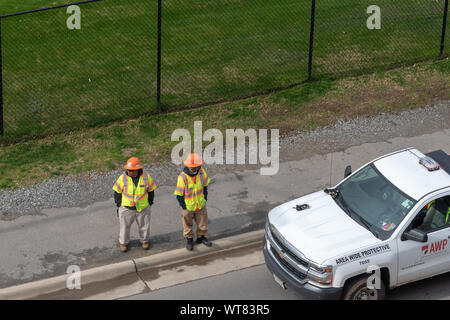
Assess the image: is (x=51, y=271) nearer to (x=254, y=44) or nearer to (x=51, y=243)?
(x=51, y=243)

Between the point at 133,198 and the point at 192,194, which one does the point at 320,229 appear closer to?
the point at 192,194

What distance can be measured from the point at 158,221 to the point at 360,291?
3.56 meters

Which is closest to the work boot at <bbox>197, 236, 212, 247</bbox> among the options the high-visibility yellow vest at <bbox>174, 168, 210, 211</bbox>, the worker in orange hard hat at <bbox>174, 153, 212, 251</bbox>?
the worker in orange hard hat at <bbox>174, 153, 212, 251</bbox>

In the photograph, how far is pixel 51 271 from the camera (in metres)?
10.1

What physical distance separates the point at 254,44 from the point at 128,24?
3.09 m

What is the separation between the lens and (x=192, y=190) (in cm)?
1019

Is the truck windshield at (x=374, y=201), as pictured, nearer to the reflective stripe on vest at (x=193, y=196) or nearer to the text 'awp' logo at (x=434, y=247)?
the text 'awp' logo at (x=434, y=247)

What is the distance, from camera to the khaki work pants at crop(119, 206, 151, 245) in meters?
10.3

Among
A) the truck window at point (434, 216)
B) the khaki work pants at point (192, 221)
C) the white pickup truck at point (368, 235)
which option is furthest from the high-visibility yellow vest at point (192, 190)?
the truck window at point (434, 216)

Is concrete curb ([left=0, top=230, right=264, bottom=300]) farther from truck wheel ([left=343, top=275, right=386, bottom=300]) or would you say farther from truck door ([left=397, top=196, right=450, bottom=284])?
truck door ([left=397, top=196, right=450, bottom=284])

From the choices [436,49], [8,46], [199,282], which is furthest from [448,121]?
[8,46]

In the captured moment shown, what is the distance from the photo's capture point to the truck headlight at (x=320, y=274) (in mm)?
8773

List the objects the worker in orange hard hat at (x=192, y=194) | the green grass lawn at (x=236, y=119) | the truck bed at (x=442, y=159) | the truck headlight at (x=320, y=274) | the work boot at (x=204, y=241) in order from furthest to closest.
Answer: the green grass lawn at (x=236, y=119) → the work boot at (x=204, y=241) → the worker in orange hard hat at (x=192, y=194) → the truck bed at (x=442, y=159) → the truck headlight at (x=320, y=274)

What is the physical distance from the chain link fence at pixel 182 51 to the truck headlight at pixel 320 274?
6.44 metres
